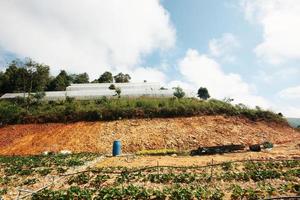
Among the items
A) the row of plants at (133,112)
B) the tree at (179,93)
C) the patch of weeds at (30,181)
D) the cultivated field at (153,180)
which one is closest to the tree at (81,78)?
the tree at (179,93)

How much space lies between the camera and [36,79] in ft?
151

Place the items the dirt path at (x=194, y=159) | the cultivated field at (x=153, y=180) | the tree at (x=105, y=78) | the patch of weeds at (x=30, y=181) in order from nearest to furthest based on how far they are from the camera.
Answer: the cultivated field at (x=153, y=180), the patch of weeds at (x=30, y=181), the dirt path at (x=194, y=159), the tree at (x=105, y=78)

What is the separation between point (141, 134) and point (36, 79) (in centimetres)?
2495

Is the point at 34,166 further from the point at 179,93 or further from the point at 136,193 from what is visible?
the point at 179,93

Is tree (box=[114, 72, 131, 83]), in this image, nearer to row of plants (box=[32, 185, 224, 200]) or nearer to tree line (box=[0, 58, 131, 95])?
tree line (box=[0, 58, 131, 95])

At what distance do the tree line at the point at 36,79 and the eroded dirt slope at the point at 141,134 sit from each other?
13160 mm

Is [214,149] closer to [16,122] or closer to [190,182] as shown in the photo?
[190,182]

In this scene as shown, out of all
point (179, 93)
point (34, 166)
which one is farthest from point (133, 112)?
point (34, 166)

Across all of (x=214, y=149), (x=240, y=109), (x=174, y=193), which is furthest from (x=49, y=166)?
(x=240, y=109)

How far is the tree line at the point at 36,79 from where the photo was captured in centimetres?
4428

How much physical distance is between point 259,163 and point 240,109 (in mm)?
16685

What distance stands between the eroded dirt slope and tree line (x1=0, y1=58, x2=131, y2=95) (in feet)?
43.2

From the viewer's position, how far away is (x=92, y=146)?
2795 cm

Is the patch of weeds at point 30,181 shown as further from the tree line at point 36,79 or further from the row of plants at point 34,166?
the tree line at point 36,79
